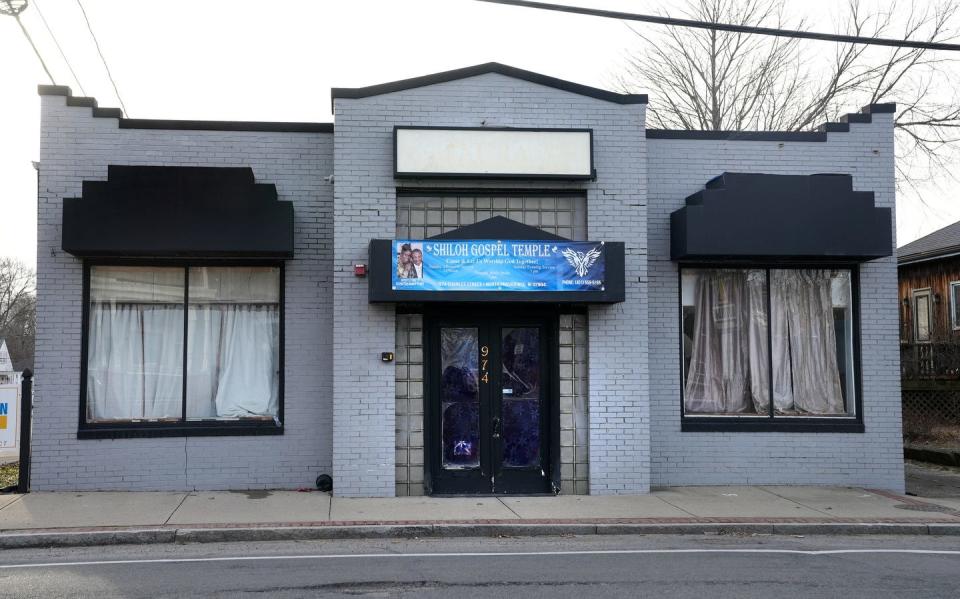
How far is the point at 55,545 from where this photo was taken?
9.46 meters

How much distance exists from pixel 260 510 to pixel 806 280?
28.2ft

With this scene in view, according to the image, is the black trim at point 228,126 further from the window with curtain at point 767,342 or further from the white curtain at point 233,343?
the window with curtain at point 767,342

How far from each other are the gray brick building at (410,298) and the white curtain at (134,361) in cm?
3

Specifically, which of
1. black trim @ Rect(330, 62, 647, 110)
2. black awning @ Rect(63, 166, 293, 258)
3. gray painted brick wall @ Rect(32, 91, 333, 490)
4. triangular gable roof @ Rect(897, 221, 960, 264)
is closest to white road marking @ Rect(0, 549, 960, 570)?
gray painted brick wall @ Rect(32, 91, 333, 490)

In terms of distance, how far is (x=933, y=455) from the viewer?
56.4 ft

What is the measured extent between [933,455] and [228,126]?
14117 millimetres

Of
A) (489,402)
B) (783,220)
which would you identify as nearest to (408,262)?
(489,402)

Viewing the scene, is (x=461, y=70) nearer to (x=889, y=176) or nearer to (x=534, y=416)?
(x=534, y=416)

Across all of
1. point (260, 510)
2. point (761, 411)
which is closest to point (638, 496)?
point (761, 411)

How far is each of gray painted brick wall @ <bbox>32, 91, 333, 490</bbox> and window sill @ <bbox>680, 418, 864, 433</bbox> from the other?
212 inches

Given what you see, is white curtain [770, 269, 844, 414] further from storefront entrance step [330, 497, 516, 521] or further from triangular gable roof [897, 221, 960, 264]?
triangular gable roof [897, 221, 960, 264]

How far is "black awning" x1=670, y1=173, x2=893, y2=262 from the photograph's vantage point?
41.5 feet

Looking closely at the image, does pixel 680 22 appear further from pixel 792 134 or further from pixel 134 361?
pixel 134 361

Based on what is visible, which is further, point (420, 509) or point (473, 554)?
point (420, 509)
